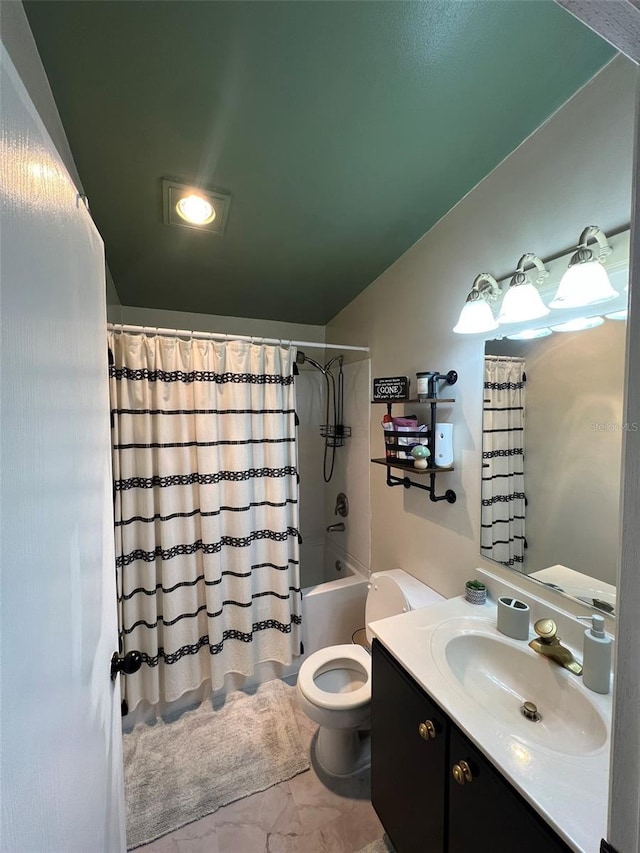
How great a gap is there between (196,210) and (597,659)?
2134 millimetres

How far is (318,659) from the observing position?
5.30 feet

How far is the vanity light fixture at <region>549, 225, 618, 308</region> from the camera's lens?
93cm

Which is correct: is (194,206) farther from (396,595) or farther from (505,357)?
(396,595)

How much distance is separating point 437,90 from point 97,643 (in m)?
1.73

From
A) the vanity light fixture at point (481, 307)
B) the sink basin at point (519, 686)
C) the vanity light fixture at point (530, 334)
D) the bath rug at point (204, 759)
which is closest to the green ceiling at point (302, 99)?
the vanity light fixture at point (481, 307)

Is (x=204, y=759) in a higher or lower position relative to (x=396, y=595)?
lower

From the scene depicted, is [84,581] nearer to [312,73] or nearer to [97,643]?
[97,643]

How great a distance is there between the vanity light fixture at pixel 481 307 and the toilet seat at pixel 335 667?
161 cm

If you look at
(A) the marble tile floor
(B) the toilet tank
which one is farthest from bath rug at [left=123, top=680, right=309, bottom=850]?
(B) the toilet tank

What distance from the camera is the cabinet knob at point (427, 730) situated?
2.91 feet

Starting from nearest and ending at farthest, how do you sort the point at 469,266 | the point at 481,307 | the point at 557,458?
the point at 557,458 < the point at 481,307 < the point at 469,266

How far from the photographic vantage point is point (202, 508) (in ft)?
5.82

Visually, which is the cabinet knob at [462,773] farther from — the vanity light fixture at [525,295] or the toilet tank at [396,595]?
the vanity light fixture at [525,295]

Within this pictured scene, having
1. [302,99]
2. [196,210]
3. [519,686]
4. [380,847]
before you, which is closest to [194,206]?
[196,210]
